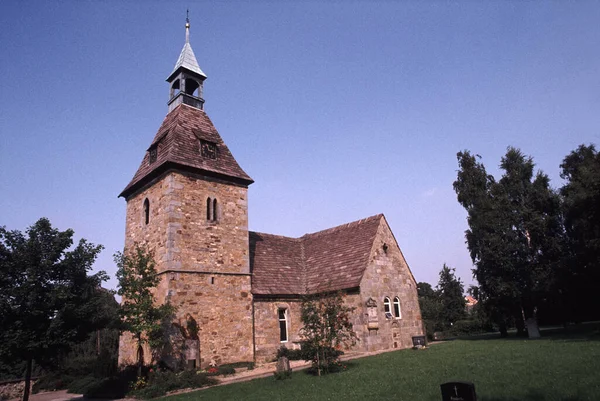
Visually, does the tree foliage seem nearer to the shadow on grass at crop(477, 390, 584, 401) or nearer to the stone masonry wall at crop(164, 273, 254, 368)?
the stone masonry wall at crop(164, 273, 254, 368)

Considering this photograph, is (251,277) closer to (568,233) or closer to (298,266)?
(298,266)

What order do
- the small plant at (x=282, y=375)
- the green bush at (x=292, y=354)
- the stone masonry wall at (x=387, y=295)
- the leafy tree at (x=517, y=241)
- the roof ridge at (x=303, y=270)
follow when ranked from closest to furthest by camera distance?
the small plant at (x=282, y=375) → the green bush at (x=292, y=354) → the stone masonry wall at (x=387, y=295) → the roof ridge at (x=303, y=270) → the leafy tree at (x=517, y=241)

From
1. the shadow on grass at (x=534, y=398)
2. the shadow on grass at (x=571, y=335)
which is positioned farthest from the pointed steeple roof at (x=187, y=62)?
the shadow on grass at (x=571, y=335)

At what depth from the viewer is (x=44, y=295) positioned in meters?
12.8

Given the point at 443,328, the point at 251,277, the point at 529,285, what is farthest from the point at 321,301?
the point at 443,328

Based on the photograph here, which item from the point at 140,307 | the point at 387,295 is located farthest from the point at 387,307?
the point at 140,307

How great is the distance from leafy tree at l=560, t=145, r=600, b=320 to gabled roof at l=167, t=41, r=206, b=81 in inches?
913

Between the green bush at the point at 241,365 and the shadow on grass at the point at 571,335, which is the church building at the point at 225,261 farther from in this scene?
the shadow on grass at the point at 571,335

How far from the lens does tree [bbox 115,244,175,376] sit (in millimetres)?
14945

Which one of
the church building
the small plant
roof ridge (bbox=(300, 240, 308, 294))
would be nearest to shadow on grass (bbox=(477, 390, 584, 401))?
the small plant

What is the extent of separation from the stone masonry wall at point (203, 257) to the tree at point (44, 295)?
3.98m

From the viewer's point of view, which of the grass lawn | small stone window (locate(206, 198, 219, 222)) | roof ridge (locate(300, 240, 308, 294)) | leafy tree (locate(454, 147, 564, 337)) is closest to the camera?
the grass lawn

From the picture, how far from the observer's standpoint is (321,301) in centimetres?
1555

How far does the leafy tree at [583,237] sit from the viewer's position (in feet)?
64.8
